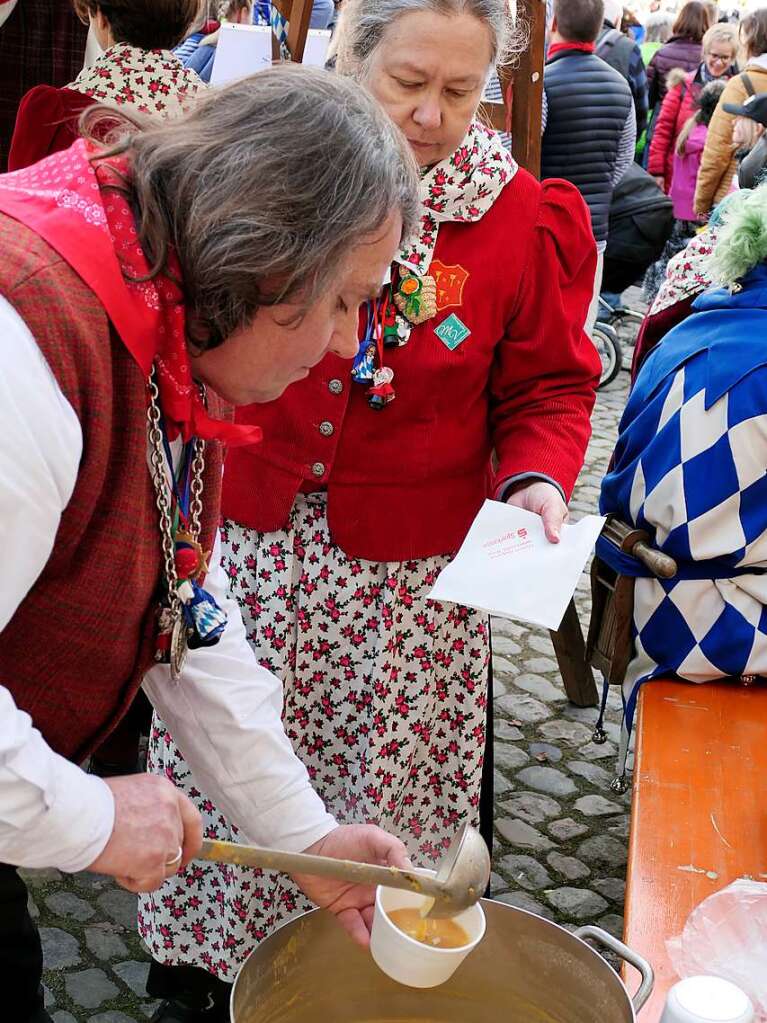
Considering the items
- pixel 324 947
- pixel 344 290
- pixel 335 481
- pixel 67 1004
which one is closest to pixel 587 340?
pixel 335 481

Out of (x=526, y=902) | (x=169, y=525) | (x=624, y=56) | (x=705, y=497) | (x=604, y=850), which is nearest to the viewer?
(x=169, y=525)

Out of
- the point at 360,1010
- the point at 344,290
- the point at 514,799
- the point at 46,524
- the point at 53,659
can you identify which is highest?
the point at 344,290

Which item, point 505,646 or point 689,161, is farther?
point 689,161

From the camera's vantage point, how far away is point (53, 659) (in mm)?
Result: 1297

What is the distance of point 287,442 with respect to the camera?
2051 mm

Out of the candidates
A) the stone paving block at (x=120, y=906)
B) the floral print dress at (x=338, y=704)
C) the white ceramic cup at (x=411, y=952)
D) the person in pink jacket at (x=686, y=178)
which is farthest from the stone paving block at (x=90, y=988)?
the person in pink jacket at (x=686, y=178)

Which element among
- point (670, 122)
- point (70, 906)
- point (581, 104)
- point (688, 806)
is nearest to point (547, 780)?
point (70, 906)

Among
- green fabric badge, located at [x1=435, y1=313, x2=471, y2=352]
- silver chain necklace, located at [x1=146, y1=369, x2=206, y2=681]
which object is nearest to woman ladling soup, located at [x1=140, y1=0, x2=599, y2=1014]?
green fabric badge, located at [x1=435, y1=313, x2=471, y2=352]

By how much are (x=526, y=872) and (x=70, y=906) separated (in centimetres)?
114

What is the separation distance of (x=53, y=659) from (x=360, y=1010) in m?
0.64

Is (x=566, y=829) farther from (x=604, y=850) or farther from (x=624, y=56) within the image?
(x=624, y=56)

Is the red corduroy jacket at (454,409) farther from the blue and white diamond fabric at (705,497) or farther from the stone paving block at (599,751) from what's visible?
the stone paving block at (599,751)

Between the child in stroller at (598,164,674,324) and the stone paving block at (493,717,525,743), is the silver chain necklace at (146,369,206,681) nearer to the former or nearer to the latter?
the stone paving block at (493,717,525,743)

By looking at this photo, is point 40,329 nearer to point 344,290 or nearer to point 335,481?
point 344,290
